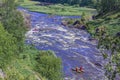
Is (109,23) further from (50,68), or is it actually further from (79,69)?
(50,68)

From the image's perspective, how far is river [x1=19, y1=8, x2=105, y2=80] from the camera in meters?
77.8

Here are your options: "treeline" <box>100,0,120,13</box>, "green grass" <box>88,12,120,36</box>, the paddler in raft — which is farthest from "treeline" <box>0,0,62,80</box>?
"treeline" <box>100,0,120,13</box>

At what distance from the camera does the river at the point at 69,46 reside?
77.8 meters

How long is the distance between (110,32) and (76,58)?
1432 inches

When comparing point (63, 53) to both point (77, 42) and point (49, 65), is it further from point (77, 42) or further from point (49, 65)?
point (49, 65)

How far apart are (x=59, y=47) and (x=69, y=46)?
Result: 4.58 metres

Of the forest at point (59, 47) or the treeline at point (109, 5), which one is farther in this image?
the treeline at point (109, 5)

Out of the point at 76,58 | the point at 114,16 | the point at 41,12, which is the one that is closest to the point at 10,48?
the point at 76,58

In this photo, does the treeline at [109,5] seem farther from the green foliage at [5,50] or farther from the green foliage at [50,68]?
the green foliage at [5,50]

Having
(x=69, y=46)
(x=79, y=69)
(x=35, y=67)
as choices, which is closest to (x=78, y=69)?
(x=79, y=69)

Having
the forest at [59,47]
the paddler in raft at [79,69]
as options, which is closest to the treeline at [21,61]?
the forest at [59,47]

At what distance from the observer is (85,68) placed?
81375mm

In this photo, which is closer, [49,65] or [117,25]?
[49,65]

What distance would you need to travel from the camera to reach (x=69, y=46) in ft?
346
